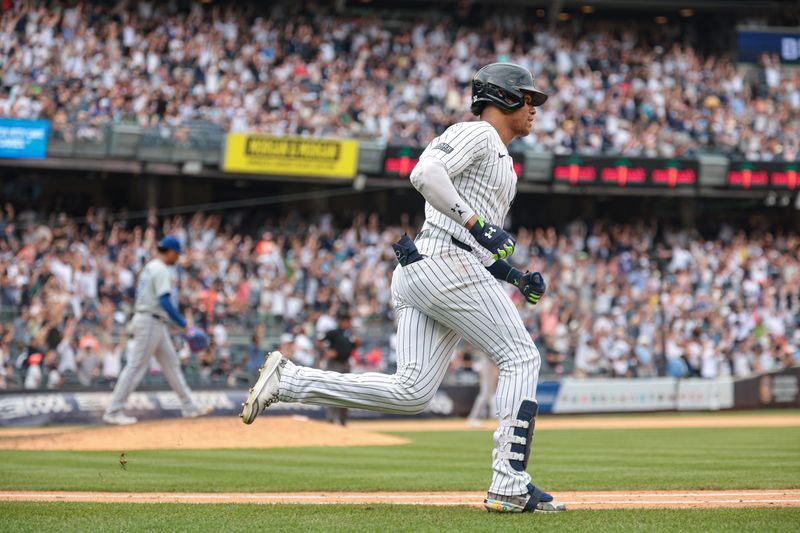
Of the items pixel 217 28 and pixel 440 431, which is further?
pixel 217 28

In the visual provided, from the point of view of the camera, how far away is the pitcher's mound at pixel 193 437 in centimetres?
1236

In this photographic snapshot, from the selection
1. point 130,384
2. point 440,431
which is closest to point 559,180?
point 440,431

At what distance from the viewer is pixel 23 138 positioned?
943 inches

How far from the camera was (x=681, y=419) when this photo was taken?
74.0 ft

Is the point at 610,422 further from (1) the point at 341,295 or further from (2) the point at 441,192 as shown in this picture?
(2) the point at 441,192

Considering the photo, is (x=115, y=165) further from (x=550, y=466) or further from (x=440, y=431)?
(x=550, y=466)

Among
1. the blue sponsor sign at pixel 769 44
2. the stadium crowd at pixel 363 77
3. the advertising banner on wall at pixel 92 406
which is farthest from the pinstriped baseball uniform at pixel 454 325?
the blue sponsor sign at pixel 769 44

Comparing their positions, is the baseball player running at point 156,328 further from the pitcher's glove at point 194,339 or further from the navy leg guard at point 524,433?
the navy leg guard at point 524,433

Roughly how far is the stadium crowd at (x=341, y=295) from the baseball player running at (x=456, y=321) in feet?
43.1

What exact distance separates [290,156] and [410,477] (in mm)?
18128

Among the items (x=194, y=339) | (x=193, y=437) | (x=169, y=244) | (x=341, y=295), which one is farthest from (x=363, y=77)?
(x=193, y=437)

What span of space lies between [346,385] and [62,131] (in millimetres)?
20266

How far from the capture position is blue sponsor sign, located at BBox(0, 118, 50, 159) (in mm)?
23750

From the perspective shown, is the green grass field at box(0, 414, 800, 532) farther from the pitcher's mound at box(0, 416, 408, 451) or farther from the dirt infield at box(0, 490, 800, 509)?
the pitcher's mound at box(0, 416, 408, 451)
